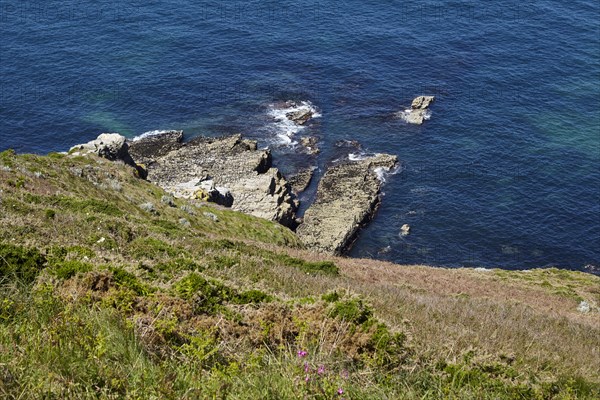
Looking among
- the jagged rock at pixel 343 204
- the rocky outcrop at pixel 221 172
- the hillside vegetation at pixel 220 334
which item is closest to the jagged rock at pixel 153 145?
the rocky outcrop at pixel 221 172

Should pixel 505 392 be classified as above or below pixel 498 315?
above

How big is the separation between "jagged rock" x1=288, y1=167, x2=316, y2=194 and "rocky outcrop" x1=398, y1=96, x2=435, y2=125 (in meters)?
18.9

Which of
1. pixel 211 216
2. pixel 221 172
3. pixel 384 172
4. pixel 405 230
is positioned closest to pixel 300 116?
pixel 384 172

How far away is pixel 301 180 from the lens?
79312 mm

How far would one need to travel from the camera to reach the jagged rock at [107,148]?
58.9 m

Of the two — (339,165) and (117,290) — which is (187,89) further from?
(117,290)

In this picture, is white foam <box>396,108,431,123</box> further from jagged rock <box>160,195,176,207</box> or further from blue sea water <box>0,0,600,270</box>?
jagged rock <box>160,195,176,207</box>

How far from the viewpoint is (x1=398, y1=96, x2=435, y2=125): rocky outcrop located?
3580 inches

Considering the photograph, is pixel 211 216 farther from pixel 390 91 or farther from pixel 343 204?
pixel 390 91

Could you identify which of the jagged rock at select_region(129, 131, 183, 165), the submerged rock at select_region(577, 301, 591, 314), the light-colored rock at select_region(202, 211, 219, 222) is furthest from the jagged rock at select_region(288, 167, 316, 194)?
the submerged rock at select_region(577, 301, 591, 314)

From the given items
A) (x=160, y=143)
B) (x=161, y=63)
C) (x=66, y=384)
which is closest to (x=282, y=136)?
(x=160, y=143)

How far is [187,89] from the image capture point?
98688 millimetres

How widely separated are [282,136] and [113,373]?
7942 cm

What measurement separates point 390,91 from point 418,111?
7152mm
